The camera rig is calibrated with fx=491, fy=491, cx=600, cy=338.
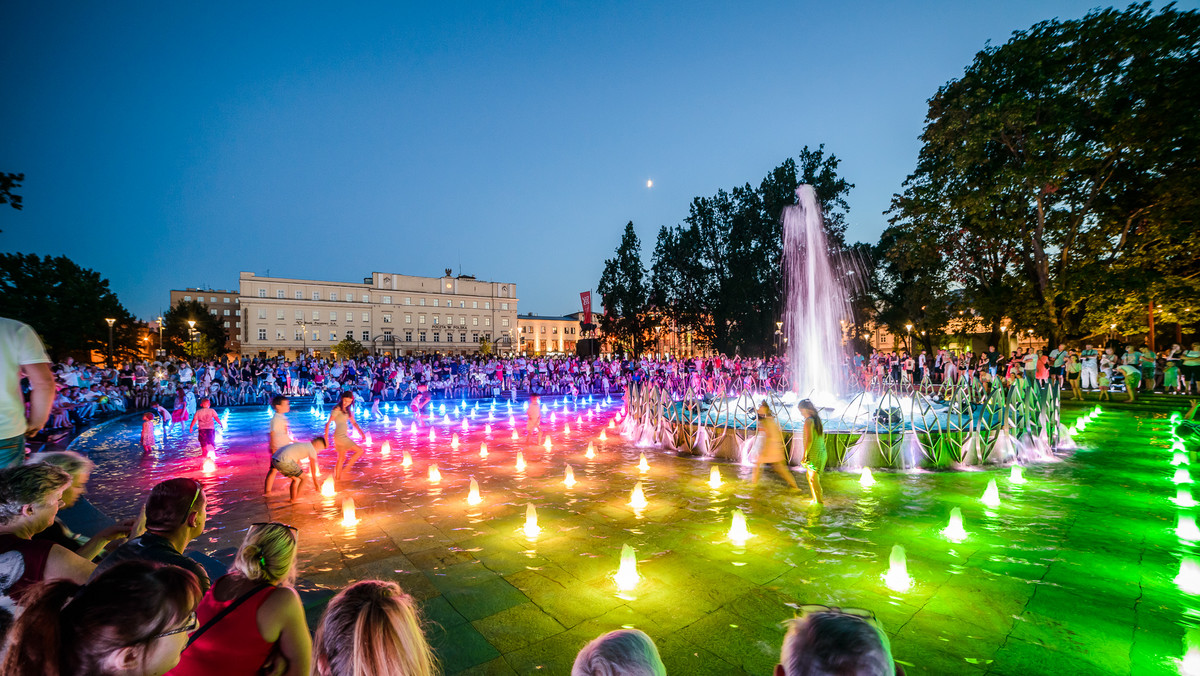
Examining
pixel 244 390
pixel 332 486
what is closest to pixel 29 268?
pixel 244 390

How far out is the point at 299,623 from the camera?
7.84 ft

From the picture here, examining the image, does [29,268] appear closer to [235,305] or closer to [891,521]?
[891,521]

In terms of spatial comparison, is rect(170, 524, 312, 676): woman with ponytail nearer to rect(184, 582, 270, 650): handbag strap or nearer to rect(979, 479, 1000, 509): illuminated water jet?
rect(184, 582, 270, 650): handbag strap

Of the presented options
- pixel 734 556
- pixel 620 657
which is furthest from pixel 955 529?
pixel 620 657

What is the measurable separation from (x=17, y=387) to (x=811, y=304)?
2041 centimetres

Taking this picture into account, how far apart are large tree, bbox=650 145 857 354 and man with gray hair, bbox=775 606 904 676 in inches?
1602

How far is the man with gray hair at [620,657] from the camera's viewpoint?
5.00 feet

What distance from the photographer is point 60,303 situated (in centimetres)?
3703

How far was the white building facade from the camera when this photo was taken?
290ft

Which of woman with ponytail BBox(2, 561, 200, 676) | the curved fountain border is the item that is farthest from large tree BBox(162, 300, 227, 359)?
woman with ponytail BBox(2, 561, 200, 676)

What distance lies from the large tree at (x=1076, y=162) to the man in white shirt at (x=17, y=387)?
3257 cm

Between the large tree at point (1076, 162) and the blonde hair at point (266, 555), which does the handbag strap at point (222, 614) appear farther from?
the large tree at point (1076, 162)

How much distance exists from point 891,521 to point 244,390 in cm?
2921

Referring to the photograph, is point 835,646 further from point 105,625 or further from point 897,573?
point 897,573
